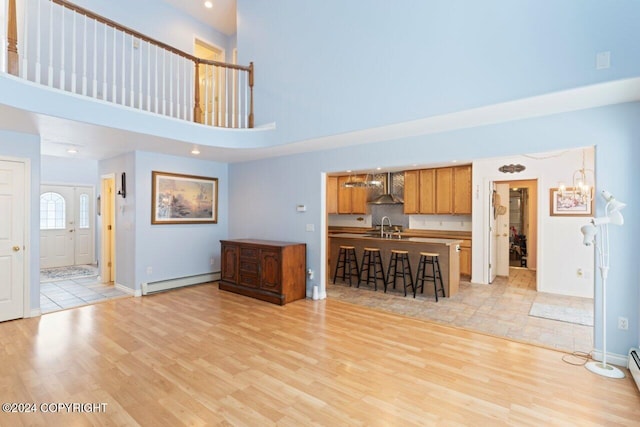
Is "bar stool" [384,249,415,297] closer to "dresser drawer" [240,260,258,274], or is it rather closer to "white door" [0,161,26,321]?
"dresser drawer" [240,260,258,274]

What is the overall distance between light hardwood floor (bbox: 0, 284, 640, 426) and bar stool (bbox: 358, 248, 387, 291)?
1.67 metres

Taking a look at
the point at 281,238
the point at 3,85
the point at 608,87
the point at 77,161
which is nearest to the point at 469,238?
the point at 281,238

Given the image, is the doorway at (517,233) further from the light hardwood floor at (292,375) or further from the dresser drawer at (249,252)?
the dresser drawer at (249,252)

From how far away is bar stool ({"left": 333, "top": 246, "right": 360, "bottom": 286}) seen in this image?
20.6 ft

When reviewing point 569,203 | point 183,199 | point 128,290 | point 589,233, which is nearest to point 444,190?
point 569,203

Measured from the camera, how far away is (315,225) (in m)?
5.21

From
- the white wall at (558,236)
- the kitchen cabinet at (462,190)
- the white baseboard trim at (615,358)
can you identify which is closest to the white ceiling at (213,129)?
the white wall at (558,236)

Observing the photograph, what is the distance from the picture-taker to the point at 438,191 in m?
7.04

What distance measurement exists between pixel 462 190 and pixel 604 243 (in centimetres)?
379

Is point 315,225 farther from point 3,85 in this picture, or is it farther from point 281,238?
point 3,85

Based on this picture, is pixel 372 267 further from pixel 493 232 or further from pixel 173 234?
pixel 173 234

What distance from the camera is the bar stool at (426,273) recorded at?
5211 mm

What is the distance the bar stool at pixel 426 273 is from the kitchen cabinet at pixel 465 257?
5.78 feet

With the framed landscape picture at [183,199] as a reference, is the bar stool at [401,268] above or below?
below
